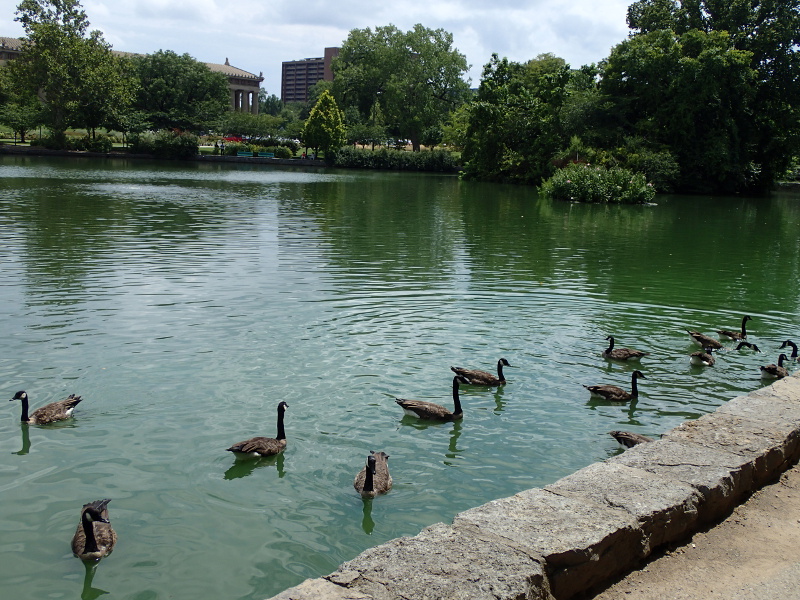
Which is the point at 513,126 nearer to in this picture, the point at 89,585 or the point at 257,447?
the point at 257,447

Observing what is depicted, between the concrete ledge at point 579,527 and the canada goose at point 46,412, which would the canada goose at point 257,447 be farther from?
the concrete ledge at point 579,527

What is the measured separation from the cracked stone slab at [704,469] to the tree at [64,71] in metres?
81.0

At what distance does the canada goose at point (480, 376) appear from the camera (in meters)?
10.3

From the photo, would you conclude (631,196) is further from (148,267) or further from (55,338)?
Answer: (55,338)

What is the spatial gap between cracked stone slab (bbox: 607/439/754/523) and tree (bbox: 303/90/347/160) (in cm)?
8084

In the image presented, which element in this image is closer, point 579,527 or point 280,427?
point 579,527

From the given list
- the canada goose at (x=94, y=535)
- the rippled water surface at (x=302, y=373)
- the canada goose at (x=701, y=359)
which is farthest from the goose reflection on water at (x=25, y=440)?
the canada goose at (x=701, y=359)

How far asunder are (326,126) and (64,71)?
27.4 metres

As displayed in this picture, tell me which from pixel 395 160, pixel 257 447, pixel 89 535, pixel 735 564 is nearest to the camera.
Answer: pixel 735 564

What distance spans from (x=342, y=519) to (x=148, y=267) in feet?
41.4

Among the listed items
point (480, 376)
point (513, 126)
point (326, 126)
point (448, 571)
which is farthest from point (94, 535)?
point (326, 126)

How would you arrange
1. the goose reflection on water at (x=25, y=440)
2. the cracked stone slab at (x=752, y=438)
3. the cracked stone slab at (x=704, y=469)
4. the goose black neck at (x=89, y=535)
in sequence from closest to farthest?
the cracked stone slab at (x=704, y=469) < the cracked stone slab at (x=752, y=438) < the goose black neck at (x=89, y=535) < the goose reflection on water at (x=25, y=440)

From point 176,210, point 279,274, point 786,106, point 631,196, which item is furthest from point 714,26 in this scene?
point 279,274

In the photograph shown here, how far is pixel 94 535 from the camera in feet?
20.0
